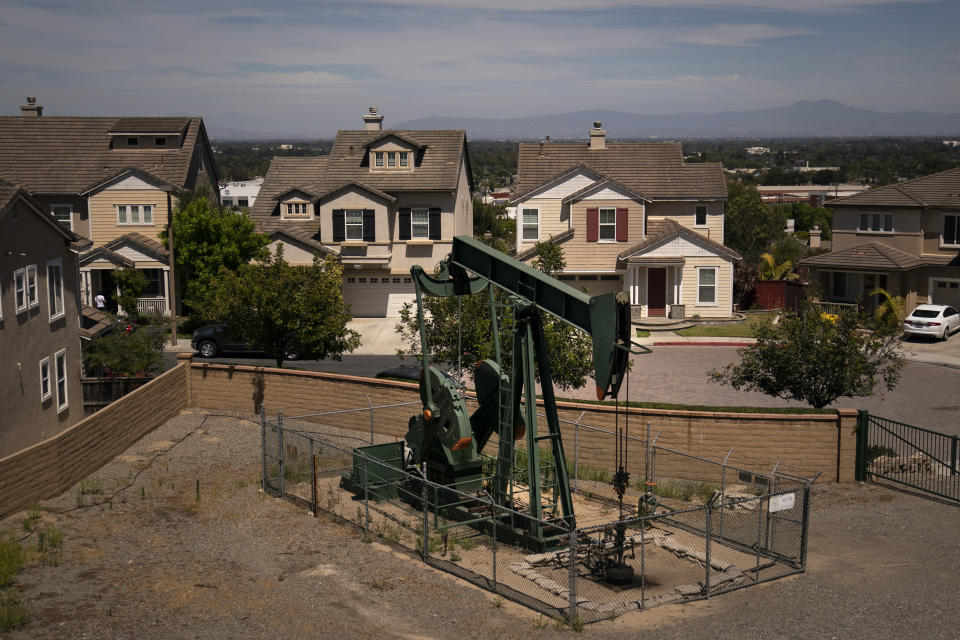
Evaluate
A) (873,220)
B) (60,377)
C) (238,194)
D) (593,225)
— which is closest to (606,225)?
(593,225)

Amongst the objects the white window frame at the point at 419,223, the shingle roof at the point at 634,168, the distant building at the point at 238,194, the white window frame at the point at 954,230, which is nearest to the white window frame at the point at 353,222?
the white window frame at the point at 419,223

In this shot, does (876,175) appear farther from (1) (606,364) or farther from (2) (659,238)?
(1) (606,364)

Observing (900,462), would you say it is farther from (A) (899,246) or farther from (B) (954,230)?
(A) (899,246)

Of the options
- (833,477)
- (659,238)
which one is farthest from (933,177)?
(833,477)

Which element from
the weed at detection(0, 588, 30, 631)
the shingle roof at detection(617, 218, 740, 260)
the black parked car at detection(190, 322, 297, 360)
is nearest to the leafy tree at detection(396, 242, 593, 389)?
the black parked car at detection(190, 322, 297, 360)

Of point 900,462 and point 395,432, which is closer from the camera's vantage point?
point 900,462

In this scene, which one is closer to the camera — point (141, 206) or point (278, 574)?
point (278, 574)
